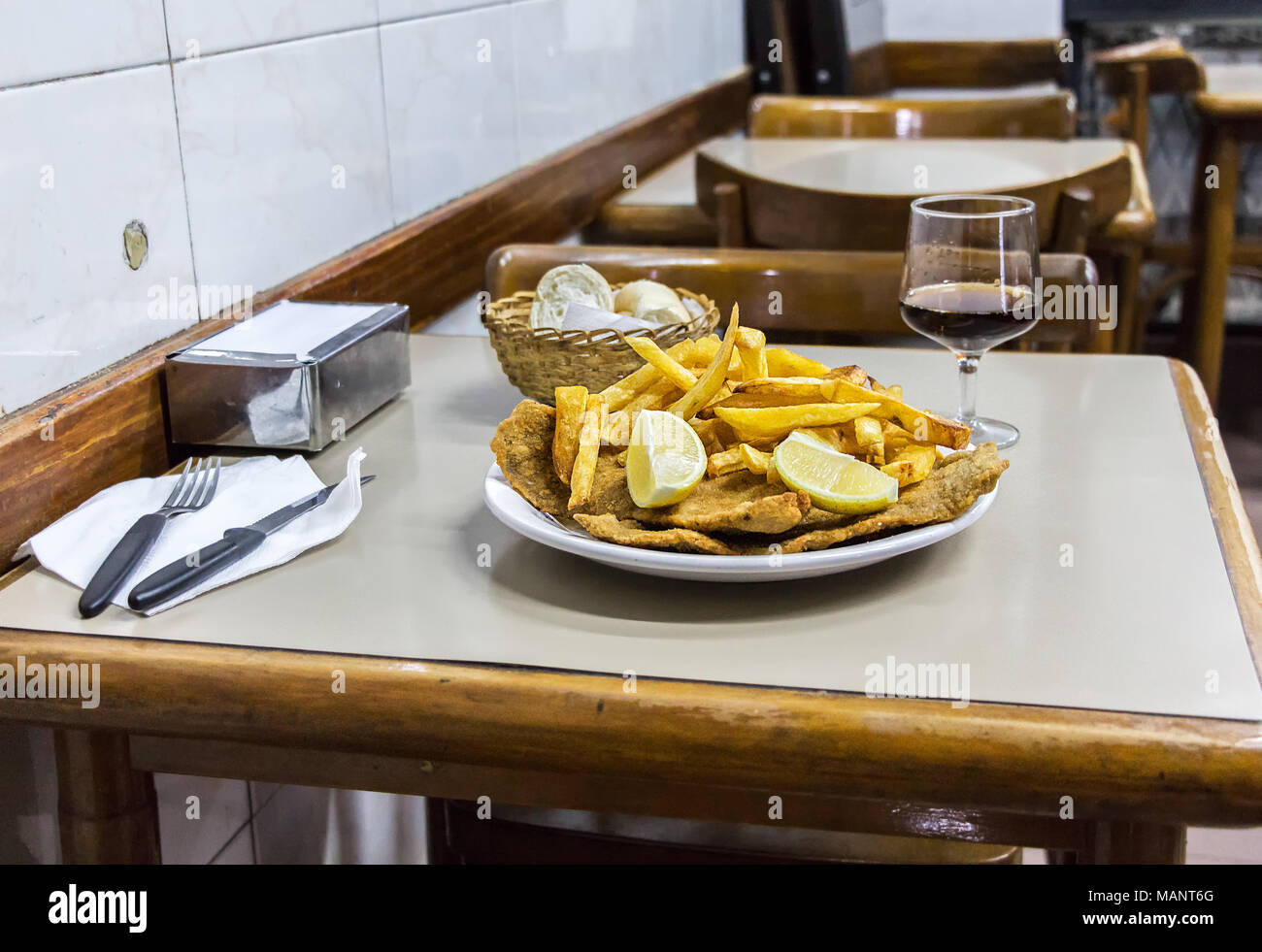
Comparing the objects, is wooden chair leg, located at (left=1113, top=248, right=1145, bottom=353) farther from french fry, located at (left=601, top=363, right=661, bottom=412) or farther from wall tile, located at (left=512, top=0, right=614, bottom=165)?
french fry, located at (left=601, top=363, right=661, bottom=412)

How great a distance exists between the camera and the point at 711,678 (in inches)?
30.3

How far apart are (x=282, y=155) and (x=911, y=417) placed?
0.88 m

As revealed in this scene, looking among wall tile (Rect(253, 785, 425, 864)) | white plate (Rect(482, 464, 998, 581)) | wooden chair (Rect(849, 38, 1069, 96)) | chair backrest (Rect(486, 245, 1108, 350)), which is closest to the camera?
white plate (Rect(482, 464, 998, 581))

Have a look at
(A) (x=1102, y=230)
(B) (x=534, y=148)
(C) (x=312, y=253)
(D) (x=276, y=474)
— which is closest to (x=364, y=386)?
(D) (x=276, y=474)

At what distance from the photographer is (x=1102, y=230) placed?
246cm

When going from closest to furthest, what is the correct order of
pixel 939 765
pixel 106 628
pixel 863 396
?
pixel 939 765
pixel 106 628
pixel 863 396

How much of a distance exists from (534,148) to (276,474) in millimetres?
1533

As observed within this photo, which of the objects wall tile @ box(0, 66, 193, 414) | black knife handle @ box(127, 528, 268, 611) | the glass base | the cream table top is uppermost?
wall tile @ box(0, 66, 193, 414)

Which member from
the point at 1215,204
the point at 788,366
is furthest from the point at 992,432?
the point at 1215,204

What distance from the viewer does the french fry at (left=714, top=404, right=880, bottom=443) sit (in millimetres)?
933

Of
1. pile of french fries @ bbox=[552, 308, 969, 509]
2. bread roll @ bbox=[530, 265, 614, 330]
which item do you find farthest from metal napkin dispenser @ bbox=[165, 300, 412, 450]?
pile of french fries @ bbox=[552, 308, 969, 509]

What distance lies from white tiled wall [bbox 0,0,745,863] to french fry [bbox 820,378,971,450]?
2.15 feet

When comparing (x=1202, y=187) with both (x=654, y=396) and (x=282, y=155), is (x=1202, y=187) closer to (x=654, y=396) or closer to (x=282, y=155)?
(x=282, y=155)
